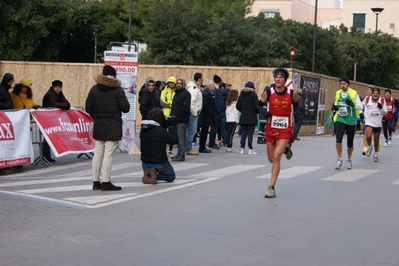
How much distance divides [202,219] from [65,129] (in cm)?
744

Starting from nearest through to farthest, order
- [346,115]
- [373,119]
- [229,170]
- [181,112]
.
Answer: [229,170], [346,115], [181,112], [373,119]

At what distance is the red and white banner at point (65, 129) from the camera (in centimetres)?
1599

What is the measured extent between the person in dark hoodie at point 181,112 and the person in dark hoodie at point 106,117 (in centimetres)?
514

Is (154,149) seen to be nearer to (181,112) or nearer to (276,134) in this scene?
(276,134)

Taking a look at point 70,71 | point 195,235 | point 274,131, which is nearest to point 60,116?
point 274,131

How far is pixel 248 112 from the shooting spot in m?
19.9

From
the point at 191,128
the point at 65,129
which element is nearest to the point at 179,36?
the point at 191,128

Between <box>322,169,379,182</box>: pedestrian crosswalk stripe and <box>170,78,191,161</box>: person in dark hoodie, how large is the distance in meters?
3.55

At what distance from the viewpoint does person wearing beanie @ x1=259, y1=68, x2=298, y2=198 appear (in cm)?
1179

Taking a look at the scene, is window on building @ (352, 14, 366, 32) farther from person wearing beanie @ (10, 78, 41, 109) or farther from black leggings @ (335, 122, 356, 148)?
person wearing beanie @ (10, 78, 41, 109)

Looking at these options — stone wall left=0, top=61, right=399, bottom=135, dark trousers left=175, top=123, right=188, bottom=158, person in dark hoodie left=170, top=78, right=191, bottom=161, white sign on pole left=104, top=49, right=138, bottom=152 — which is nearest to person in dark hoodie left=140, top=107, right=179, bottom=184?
person in dark hoodie left=170, top=78, right=191, bottom=161

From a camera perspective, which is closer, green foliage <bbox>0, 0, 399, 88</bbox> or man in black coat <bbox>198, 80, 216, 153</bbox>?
man in black coat <bbox>198, 80, 216, 153</bbox>

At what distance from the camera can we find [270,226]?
942 cm

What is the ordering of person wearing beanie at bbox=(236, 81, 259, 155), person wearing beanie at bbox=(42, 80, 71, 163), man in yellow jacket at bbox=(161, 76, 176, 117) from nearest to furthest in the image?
1. person wearing beanie at bbox=(42, 80, 71, 163)
2. man in yellow jacket at bbox=(161, 76, 176, 117)
3. person wearing beanie at bbox=(236, 81, 259, 155)
